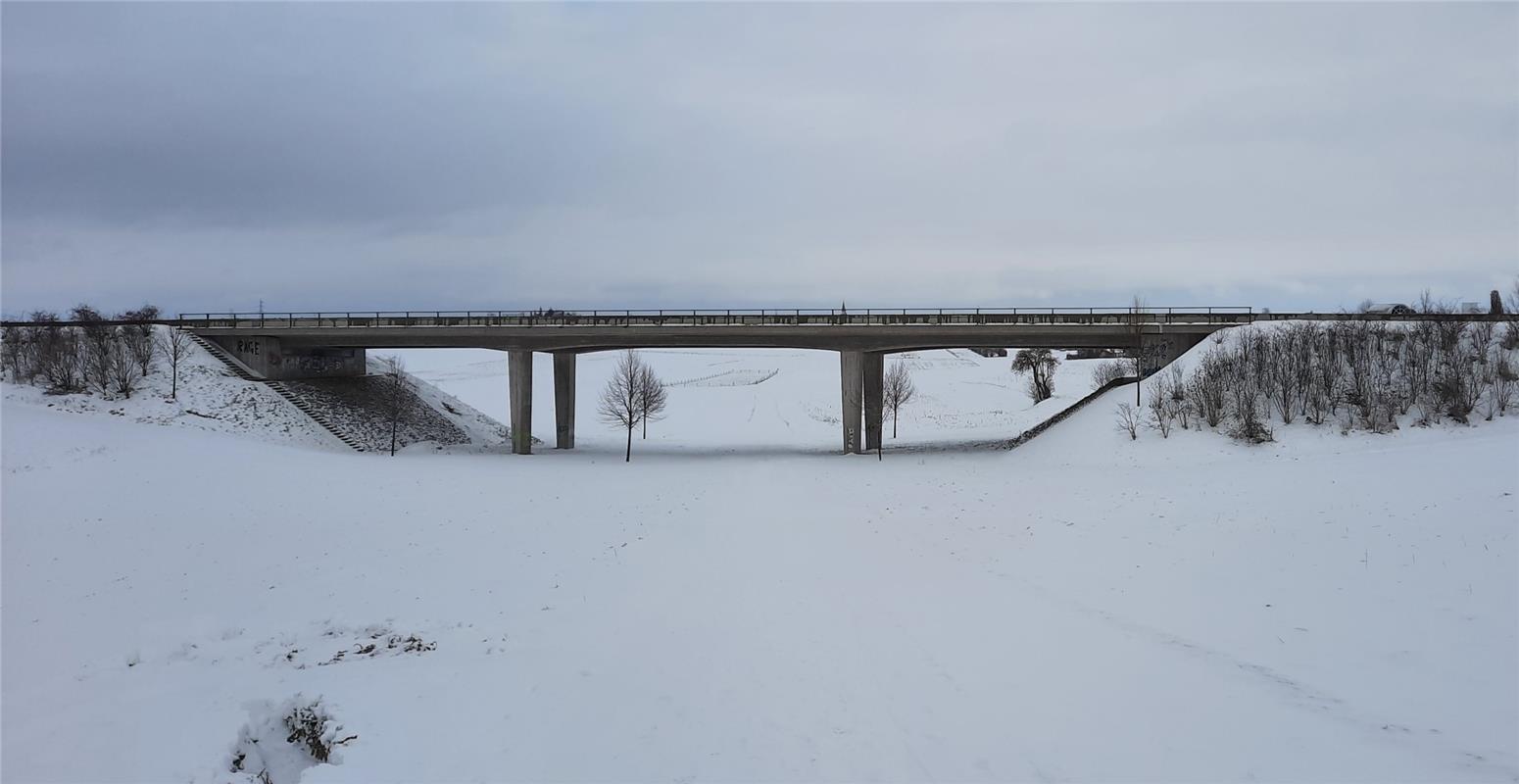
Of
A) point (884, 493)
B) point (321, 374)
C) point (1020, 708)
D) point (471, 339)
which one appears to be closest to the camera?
point (1020, 708)

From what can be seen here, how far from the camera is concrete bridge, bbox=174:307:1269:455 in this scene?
4831 cm

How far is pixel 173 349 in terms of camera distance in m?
50.8

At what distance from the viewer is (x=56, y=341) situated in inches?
1932

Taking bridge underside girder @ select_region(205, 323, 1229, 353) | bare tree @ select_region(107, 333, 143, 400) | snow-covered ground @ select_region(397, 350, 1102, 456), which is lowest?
snow-covered ground @ select_region(397, 350, 1102, 456)

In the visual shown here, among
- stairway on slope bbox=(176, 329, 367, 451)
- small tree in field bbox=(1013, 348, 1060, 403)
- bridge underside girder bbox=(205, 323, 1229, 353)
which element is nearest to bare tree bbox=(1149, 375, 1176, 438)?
bridge underside girder bbox=(205, 323, 1229, 353)

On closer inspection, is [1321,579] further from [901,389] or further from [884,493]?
[901,389]

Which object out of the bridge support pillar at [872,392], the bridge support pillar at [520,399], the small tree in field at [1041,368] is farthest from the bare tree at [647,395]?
the small tree in field at [1041,368]

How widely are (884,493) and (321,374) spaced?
44138 mm

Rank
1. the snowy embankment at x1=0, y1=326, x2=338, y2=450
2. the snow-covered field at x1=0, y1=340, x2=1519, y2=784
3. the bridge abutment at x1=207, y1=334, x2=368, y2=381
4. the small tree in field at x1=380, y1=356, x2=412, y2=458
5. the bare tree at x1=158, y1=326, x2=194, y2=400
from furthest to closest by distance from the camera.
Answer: the small tree in field at x1=380, y1=356, x2=412, y2=458 < the bridge abutment at x1=207, y1=334, x2=368, y2=381 < the bare tree at x1=158, y1=326, x2=194, y2=400 < the snowy embankment at x1=0, y1=326, x2=338, y2=450 < the snow-covered field at x1=0, y1=340, x2=1519, y2=784

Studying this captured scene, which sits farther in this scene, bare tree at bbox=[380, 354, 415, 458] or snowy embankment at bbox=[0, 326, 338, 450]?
bare tree at bbox=[380, 354, 415, 458]

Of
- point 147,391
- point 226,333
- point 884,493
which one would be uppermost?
point 226,333

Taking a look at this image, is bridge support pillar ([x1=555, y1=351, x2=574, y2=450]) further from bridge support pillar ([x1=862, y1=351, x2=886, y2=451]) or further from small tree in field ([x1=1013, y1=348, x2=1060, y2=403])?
small tree in field ([x1=1013, y1=348, x2=1060, y2=403])

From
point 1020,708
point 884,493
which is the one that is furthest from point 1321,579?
point 884,493

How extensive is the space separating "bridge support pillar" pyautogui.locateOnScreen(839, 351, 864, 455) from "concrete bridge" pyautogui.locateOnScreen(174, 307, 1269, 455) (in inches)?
2.2
